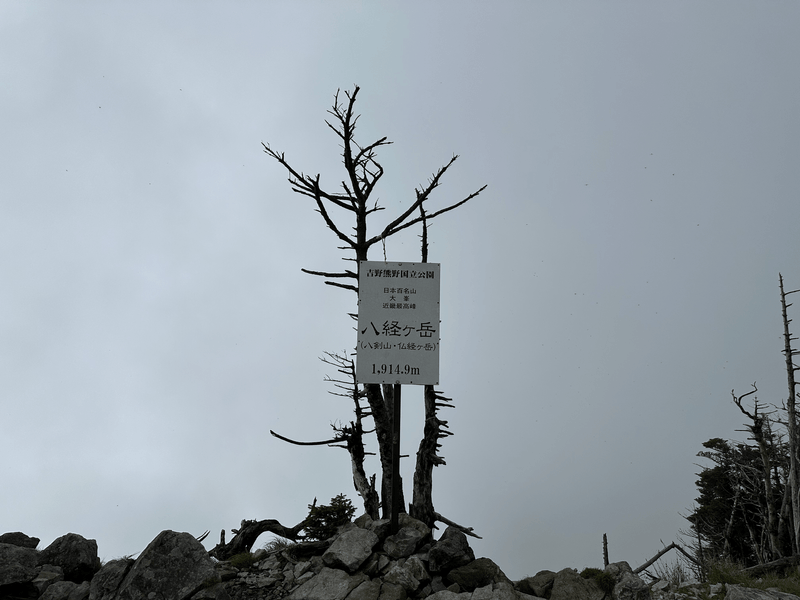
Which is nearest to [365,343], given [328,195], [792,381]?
[328,195]

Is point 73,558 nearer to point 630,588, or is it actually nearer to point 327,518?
point 327,518

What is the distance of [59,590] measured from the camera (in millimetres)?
8070

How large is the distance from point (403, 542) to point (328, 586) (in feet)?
4.42

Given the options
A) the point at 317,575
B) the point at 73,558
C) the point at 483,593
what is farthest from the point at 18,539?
the point at 483,593

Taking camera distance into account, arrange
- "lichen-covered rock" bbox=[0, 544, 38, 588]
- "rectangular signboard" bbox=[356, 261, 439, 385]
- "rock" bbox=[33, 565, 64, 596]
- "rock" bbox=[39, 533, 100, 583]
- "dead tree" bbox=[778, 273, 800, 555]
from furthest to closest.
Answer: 1. "dead tree" bbox=[778, 273, 800, 555]
2. "rock" bbox=[39, 533, 100, 583]
3. "rectangular signboard" bbox=[356, 261, 439, 385]
4. "rock" bbox=[33, 565, 64, 596]
5. "lichen-covered rock" bbox=[0, 544, 38, 588]

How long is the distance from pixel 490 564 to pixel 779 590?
16.0 feet

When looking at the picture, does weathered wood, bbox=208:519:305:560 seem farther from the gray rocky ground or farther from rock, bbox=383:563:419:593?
rock, bbox=383:563:419:593

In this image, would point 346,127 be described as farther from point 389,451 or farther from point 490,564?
point 490,564

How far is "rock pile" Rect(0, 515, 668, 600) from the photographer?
23.9 feet

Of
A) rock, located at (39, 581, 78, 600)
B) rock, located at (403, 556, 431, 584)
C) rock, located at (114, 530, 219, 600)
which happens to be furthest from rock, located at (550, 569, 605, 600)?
rock, located at (39, 581, 78, 600)

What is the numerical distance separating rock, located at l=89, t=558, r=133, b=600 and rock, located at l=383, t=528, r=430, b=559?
3983mm

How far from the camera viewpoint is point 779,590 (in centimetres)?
839

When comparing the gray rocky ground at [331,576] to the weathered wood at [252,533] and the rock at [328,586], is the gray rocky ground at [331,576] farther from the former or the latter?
the weathered wood at [252,533]

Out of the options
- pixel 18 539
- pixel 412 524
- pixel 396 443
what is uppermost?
pixel 396 443
